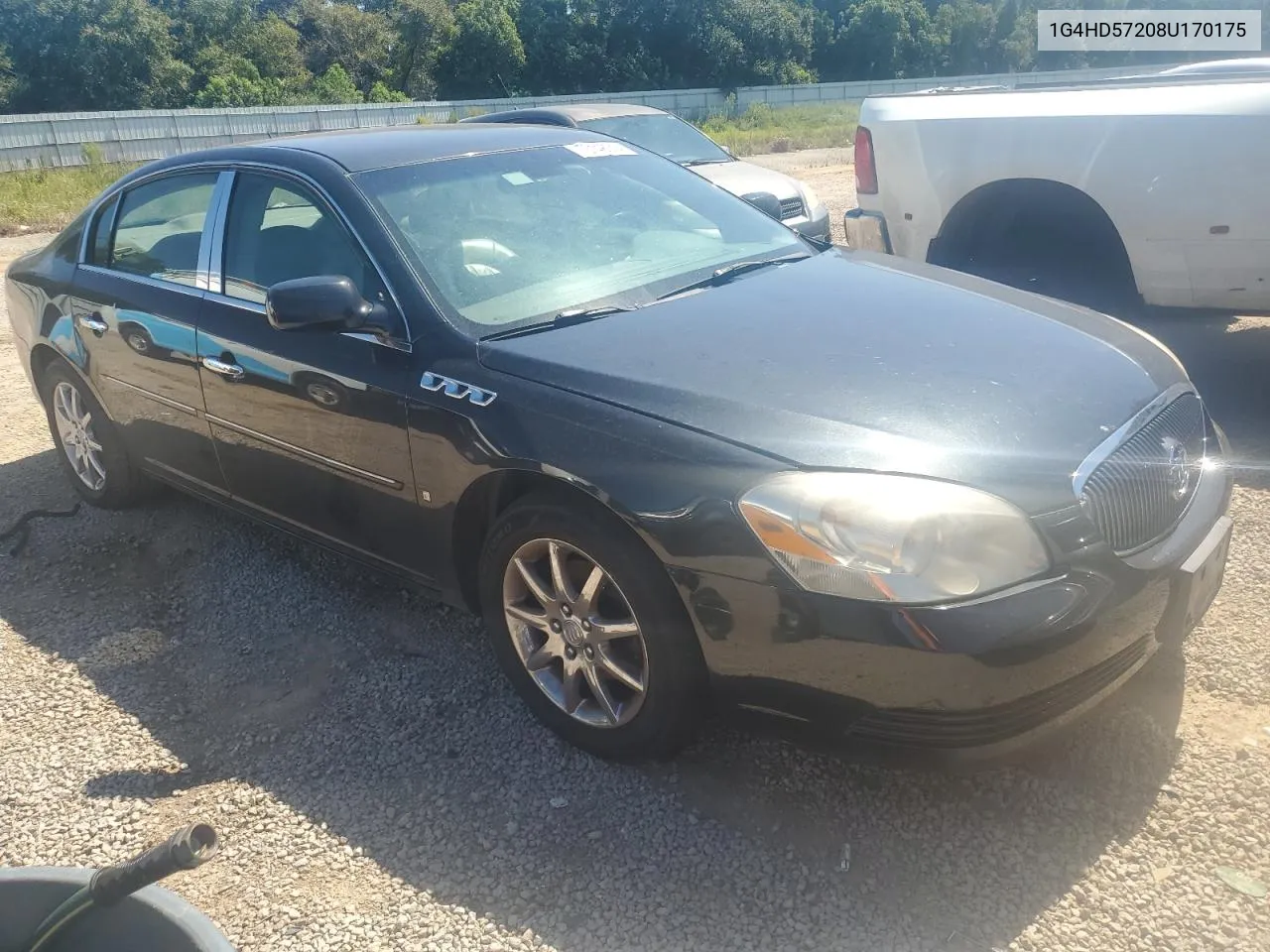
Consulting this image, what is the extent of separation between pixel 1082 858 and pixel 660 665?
1064 mm

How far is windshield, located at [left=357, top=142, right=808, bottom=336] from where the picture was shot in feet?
10.6

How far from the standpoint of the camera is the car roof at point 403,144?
3.60 metres

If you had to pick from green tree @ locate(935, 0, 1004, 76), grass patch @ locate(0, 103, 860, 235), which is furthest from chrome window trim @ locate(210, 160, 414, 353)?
green tree @ locate(935, 0, 1004, 76)

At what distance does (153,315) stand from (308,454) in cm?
107

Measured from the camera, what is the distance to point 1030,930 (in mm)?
2271

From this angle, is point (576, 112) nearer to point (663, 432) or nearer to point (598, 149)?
point (598, 149)

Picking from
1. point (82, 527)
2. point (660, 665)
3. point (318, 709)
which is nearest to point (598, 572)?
point (660, 665)

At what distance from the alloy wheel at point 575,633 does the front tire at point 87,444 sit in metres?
2.52

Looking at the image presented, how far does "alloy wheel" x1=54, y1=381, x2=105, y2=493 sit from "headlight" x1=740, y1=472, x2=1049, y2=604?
3620 mm

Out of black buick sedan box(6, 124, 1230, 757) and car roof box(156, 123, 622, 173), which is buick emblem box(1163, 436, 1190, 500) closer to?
black buick sedan box(6, 124, 1230, 757)

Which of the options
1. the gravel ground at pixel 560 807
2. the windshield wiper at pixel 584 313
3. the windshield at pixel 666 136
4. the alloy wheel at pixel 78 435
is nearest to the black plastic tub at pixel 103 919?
the gravel ground at pixel 560 807

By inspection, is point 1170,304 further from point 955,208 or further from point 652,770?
point 652,770

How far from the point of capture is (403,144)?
3742mm

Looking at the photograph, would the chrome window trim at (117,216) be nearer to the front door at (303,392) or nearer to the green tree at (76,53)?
the front door at (303,392)
